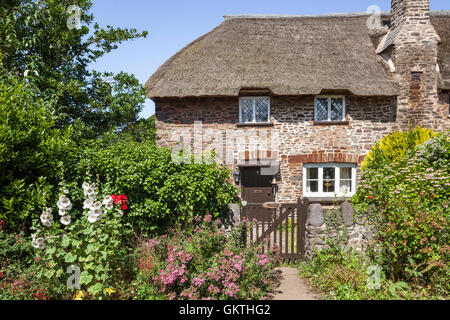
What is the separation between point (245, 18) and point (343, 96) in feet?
17.7

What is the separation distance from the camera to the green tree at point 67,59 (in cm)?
643

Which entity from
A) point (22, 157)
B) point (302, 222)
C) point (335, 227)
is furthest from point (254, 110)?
point (22, 157)

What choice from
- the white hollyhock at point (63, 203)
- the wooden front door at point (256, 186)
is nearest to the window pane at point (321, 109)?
the wooden front door at point (256, 186)

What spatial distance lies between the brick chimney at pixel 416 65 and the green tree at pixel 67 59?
8665 mm

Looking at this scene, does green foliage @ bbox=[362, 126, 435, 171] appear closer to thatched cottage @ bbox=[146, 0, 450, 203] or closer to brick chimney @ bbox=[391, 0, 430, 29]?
thatched cottage @ bbox=[146, 0, 450, 203]

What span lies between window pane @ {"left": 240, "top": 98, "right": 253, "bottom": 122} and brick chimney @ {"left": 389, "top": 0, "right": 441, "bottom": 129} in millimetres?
5089

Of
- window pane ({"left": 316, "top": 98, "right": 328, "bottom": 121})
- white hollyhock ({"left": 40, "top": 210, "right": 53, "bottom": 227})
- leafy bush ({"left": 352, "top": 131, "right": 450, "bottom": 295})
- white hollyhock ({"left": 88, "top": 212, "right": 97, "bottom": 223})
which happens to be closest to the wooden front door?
window pane ({"left": 316, "top": 98, "right": 328, "bottom": 121})

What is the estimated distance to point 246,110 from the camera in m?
8.91

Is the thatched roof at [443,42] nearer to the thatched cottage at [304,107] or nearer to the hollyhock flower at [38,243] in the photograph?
the thatched cottage at [304,107]

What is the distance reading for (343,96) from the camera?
8.88 metres

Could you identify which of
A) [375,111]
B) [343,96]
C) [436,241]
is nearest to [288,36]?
[343,96]

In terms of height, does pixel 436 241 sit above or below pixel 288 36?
below

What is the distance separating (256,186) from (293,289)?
5581 mm
